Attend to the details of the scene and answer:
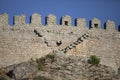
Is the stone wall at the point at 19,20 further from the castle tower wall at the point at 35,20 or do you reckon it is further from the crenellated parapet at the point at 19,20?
the castle tower wall at the point at 35,20

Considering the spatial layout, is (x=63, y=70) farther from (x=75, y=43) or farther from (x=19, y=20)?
(x=19, y=20)

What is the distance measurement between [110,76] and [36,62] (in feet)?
20.2

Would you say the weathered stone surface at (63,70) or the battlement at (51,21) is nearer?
the weathered stone surface at (63,70)

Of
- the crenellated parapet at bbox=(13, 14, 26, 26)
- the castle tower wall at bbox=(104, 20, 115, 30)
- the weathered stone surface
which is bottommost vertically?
the weathered stone surface

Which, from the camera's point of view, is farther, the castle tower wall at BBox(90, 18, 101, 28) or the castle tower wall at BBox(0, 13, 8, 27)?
the castle tower wall at BBox(90, 18, 101, 28)

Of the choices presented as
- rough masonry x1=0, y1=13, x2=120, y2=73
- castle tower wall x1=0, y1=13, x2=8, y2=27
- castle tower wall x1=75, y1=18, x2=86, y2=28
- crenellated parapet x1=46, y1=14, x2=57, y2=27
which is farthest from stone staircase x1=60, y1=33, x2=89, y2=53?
castle tower wall x1=0, y1=13, x2=8, y2=27

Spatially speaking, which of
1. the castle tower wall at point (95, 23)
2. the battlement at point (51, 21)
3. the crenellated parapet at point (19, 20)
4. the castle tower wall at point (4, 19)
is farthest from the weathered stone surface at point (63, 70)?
the castle tower wall at point (95, 23)

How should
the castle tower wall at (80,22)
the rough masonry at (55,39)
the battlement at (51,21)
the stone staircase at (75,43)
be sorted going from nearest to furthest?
the rough masonry at (55,39) < the battlement at (51,21) < the stone staircase at (75,43) < the castle tower wall at (80,22)

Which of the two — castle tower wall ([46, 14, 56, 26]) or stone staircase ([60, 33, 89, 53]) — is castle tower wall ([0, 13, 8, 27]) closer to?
castle tower wall ([46, 14, 56, 26])

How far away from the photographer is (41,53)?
4391 centimetres

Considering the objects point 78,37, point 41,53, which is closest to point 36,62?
point 41,53

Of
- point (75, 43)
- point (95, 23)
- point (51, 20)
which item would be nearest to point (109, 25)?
point (95, 23)

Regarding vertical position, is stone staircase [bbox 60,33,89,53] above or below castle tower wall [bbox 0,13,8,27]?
below

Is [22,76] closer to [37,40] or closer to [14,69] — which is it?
[14,69]
